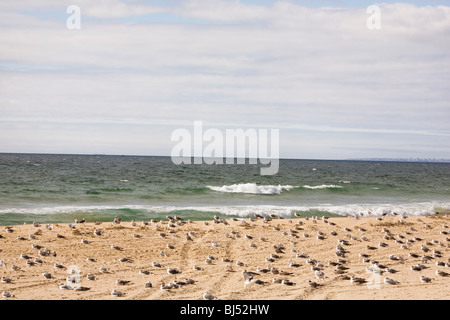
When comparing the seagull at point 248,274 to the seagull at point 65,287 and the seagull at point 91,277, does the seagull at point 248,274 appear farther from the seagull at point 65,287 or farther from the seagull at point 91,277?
the seagull at point 65,287

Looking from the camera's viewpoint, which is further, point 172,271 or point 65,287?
point 172,271

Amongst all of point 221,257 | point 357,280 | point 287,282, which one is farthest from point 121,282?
point 357,280

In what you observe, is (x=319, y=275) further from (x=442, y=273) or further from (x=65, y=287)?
(x=65, y=287)

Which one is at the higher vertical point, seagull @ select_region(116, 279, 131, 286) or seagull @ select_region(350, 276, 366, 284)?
seagull @ select_region(116, 279, 131, 286)

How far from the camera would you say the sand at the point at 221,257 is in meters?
13.2

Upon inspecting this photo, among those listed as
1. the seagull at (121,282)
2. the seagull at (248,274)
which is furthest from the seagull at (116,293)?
the seagull at (248,274)

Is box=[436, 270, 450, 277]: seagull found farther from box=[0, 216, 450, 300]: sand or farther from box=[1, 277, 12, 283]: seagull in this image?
box=[1, 277, 12, 283]: seagull

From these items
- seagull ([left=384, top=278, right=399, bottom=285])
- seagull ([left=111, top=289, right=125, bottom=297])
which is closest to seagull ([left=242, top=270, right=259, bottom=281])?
seagull ([left=111, top=289, right=125, bottom=297])

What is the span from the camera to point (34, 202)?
32.9 metres

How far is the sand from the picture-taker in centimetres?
1317

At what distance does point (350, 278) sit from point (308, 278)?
125 centimetres

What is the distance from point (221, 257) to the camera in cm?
1731

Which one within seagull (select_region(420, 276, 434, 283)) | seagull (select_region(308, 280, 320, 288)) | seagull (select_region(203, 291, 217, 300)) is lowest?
seagull (select_region(420, 276, 434, 283))
